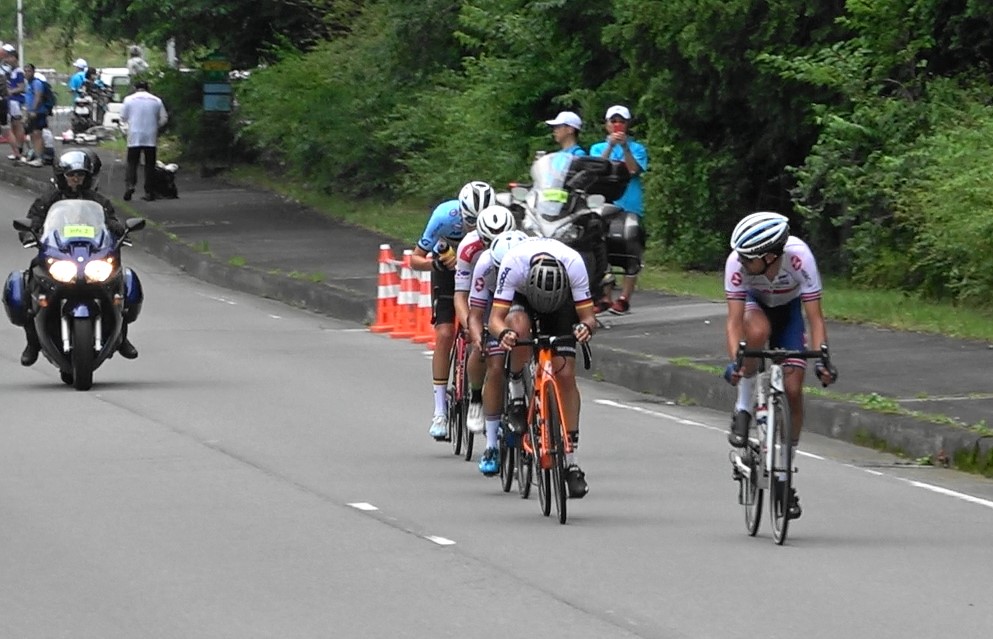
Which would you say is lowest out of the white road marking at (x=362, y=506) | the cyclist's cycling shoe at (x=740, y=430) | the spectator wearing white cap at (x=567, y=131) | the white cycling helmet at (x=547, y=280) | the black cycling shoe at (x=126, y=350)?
the white road marking at (x=362, y=506)

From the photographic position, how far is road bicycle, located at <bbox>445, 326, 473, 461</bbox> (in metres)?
12.9

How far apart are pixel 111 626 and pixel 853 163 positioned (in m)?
14.7

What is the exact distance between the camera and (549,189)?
1413 cm

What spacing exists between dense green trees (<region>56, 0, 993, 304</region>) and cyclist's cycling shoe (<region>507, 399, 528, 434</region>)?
26.0 ft

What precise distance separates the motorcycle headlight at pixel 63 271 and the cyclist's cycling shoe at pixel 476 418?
14.8 ft

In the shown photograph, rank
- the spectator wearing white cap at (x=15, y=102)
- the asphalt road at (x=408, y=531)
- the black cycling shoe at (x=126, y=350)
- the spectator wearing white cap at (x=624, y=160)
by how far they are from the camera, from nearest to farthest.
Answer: the asphalt road at (x=408, y=531) → the black cycling shoe at (x=126, y=350) → the spectator wearing white cap at (x=624, y=160) → the spectator wearing white cap at (x=15, y=102)

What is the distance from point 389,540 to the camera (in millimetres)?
10180

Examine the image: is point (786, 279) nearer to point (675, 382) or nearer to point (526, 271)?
point (526, 271)

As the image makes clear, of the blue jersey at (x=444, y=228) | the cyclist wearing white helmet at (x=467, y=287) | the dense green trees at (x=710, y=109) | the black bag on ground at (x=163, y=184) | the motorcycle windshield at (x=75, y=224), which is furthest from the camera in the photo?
the black bag on ground at (x=163, y=184)

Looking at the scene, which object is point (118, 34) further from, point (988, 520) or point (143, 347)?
point (988, 520)

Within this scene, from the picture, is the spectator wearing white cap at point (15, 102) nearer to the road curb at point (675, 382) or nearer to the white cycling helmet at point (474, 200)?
the road curb at point (675, 382)

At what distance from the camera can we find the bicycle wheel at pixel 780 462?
10.0 metres

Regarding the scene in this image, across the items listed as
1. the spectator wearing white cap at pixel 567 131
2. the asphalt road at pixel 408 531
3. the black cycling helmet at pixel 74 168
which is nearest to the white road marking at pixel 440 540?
the asphalt road at pixel 408 531

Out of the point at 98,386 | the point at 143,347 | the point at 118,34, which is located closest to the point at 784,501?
→ the point at 98,386
